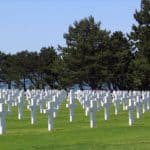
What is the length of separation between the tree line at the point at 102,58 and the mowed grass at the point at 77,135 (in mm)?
30920

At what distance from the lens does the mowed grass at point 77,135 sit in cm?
1544

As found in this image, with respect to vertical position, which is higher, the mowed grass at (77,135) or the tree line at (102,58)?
the tree line at (102,58)

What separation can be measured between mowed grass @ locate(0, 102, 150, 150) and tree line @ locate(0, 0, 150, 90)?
30.9 m

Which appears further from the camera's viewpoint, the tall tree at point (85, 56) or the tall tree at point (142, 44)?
the tall tree at point (85, 56)

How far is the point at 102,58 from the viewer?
57156mm

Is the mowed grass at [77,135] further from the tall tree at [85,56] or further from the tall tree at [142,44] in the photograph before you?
the tall tree at [85,56]

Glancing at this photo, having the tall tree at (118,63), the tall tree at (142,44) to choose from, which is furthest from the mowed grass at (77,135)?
the tall tree at (118,63)

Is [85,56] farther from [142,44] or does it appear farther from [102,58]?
[142,44]

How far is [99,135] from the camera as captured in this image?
17.8 m

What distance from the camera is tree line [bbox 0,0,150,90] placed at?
54875 mm

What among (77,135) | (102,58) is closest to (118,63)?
(102,58)

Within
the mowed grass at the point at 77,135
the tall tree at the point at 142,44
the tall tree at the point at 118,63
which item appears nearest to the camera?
the mowed grass at the point at 77,135

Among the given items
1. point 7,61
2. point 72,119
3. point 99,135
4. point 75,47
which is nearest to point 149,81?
point 75,47

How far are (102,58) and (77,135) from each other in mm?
39548
